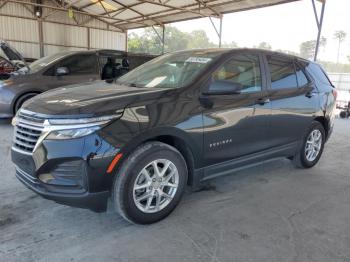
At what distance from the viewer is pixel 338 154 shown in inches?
210

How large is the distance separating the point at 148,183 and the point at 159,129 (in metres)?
0.48

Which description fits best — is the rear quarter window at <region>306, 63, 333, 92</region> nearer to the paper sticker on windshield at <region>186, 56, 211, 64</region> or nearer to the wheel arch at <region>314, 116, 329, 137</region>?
the wheel arch at <region>314, 116, 329, 137</region>

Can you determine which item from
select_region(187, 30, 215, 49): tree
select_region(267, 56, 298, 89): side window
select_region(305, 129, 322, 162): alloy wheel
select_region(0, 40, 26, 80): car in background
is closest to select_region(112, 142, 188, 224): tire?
select_region(267, 56, 298, 89): side window

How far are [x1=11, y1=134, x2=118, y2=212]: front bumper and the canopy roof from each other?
1067 cm

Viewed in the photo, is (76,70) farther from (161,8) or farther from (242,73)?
(161,8)

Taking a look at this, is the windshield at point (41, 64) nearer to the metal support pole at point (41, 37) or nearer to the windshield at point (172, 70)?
the windshield at point (172, 70)

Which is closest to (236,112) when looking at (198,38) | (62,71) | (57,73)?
(62,71)

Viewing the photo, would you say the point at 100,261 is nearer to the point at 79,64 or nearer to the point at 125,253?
the point at 125,253

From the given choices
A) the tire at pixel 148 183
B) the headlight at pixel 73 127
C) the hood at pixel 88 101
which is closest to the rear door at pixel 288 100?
the tire at pixel 148 183

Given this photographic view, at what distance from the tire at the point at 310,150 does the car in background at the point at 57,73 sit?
163 inches

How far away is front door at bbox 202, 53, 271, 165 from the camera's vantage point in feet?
9.62

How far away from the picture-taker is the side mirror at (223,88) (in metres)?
2.89

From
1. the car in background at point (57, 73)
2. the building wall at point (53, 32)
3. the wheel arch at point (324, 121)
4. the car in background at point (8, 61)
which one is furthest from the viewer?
the building wall at point (53, 32)

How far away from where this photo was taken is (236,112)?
3129 millimetres
